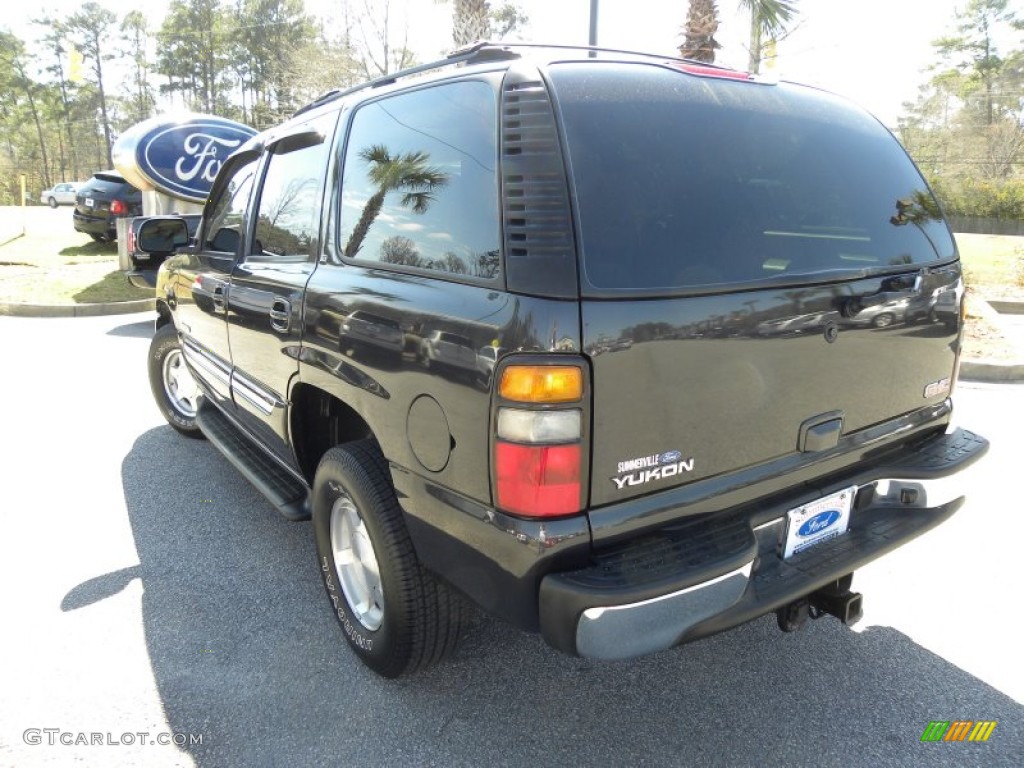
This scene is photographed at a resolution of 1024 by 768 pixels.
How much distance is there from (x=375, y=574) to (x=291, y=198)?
1.64 meters

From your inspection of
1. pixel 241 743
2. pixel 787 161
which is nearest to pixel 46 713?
pixel 241 743

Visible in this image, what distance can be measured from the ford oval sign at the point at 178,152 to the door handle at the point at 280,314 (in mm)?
9842

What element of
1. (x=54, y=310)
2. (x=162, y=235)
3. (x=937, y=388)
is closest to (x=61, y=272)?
(x=54, y=310)

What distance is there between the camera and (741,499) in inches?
82.4

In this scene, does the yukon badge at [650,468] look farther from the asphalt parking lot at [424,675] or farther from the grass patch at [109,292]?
the grass patch at [109,292]

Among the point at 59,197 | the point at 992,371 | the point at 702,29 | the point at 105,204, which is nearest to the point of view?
the point at 992,371

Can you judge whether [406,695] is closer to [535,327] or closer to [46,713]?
[46,713]

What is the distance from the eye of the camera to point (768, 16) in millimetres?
10211

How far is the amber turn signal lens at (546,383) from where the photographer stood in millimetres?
1724

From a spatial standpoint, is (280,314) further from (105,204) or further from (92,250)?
(92,250)

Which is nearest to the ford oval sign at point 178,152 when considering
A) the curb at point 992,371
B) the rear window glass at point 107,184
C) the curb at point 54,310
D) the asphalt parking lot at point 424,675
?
the curb at point 54,310

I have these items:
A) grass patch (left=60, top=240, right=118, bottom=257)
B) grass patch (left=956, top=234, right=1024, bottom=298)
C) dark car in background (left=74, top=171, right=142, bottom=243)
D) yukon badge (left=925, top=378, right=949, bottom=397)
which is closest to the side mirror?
yukon badge (left=925, top=378, right=949, bottom=397)

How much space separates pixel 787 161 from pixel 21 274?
1377 centimetres

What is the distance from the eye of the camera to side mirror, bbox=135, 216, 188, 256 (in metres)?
4.40
